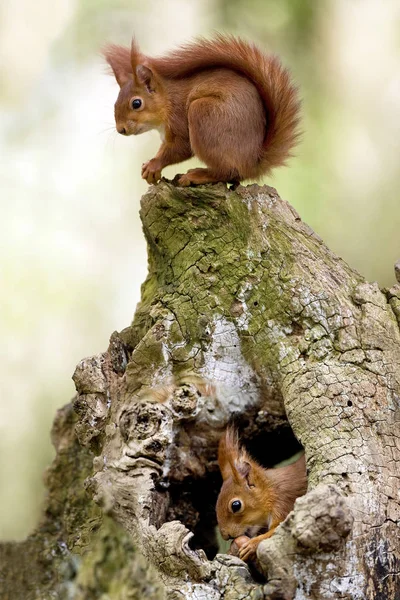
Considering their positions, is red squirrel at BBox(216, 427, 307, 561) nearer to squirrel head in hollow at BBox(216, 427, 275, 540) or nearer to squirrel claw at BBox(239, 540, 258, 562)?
squirrel head in hollow at BBox(216, 427, 275, 540)

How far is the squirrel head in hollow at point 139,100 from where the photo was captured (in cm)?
257

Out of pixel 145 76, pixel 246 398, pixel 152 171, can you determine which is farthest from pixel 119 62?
pixel 246 398

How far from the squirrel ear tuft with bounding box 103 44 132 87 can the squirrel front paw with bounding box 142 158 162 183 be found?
0.30 metres

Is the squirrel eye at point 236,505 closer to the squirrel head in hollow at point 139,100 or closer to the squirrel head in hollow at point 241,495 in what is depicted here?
the squirrel head in hollow at point 241,495

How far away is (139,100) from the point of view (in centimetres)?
259

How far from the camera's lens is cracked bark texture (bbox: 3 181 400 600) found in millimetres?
1794

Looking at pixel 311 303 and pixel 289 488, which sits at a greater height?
pixel 311 303

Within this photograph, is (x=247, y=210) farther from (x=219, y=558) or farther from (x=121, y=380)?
(x=219, y=558)

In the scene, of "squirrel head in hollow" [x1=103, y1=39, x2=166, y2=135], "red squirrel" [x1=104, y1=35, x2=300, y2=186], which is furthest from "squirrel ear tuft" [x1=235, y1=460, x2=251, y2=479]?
"squirrel head in hollow" [x1=103, y1=39, x2=166, y2=135]

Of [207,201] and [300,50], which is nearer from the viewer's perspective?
[207,201]

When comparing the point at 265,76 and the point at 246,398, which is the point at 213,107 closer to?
the point at 265,76

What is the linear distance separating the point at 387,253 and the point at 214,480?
1108 mm

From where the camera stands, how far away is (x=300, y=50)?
3.27 m

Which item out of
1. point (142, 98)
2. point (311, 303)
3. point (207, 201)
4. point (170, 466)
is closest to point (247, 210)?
point (207, 201)
